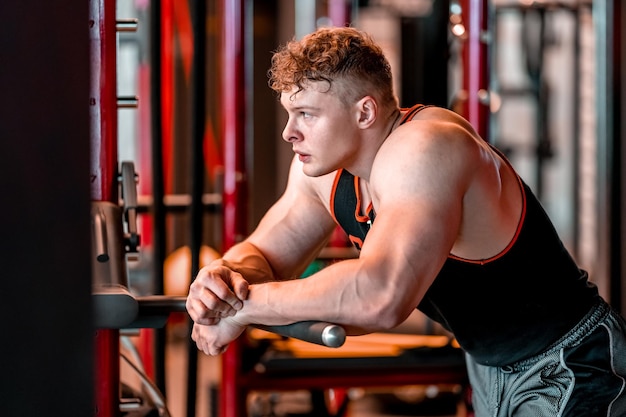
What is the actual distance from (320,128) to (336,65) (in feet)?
0.39

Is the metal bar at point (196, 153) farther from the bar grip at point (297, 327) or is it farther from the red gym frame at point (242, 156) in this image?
the bar grip at point (297, 327)

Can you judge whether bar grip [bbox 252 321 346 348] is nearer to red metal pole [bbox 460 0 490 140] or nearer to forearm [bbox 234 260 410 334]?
forearm [bbox 234 260 410 334]

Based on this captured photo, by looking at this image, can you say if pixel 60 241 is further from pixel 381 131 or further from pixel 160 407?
pixel 160 407

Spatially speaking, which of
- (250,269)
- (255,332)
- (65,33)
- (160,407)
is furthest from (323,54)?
(255,332)

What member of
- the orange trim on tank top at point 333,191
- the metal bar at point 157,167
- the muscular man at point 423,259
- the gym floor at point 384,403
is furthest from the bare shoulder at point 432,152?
the gym floor at point 384,403

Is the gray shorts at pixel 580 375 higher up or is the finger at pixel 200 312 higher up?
the finger at pixel 200 312

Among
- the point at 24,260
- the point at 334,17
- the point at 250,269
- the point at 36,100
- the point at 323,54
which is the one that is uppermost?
the point at 334,17

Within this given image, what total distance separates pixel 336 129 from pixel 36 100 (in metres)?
1.05

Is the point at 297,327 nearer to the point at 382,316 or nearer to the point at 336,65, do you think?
the point at 382,316

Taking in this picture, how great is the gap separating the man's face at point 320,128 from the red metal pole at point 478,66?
136 cm

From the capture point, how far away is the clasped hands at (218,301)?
1.64 metres

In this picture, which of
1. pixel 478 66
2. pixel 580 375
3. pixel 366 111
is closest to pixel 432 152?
pixel 366 111

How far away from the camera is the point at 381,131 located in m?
1.75

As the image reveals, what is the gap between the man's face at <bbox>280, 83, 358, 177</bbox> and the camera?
1.69 meters
